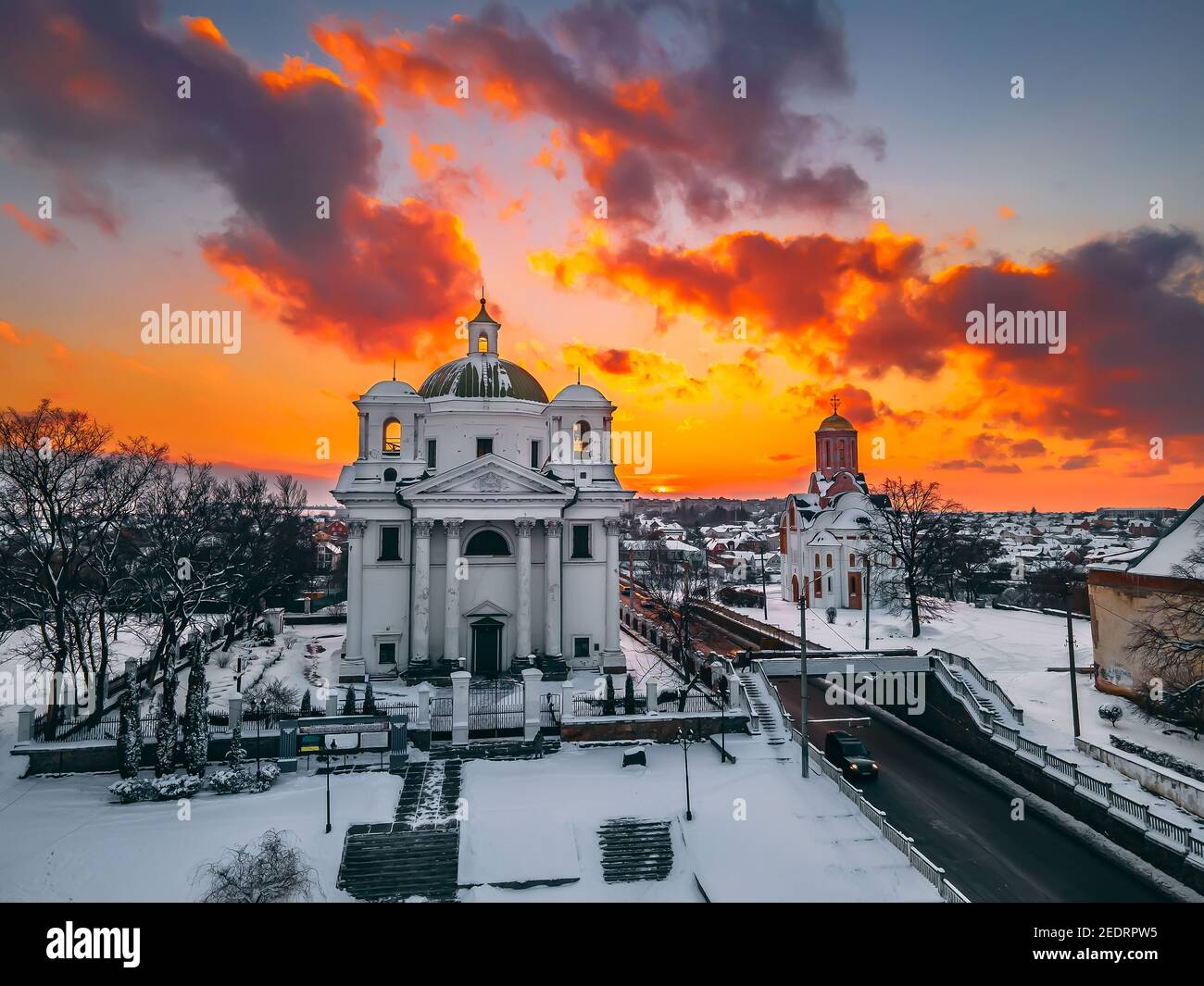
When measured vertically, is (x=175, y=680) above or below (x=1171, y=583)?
below

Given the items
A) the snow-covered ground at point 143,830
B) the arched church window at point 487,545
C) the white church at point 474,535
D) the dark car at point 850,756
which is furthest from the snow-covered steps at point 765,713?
the snow-covered ground at point 143,830

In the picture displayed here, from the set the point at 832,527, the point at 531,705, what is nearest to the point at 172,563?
the point at 531,705

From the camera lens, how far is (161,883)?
16.7 metres

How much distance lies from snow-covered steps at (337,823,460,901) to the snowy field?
67.2 feet

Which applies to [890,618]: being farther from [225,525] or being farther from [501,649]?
[225,525]

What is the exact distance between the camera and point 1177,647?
2380cm

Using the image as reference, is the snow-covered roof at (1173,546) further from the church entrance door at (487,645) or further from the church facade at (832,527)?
the church entrance door at (487,645)

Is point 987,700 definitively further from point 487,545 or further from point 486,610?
point 487,545

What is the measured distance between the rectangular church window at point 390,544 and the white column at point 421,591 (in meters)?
1.86

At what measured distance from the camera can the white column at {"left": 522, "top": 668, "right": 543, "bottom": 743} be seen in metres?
25.2

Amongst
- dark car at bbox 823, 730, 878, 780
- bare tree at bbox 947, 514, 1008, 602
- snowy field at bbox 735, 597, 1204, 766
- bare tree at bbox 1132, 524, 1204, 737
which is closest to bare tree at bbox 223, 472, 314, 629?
dark car at bbox 823, 730, 878, 780

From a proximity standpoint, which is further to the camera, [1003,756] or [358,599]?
[358,599]

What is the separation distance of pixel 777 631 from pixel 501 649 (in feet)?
61.0
